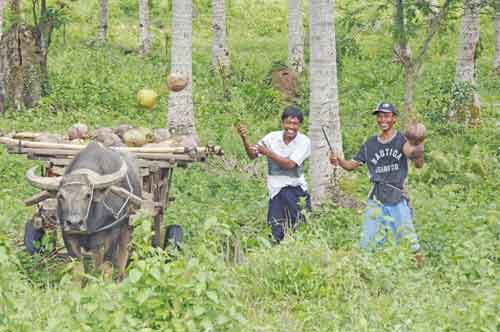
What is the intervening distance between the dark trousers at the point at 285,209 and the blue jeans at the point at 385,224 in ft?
2.99

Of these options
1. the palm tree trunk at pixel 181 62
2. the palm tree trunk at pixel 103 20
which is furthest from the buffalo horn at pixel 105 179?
the palm tree trunk at pixel 103 20

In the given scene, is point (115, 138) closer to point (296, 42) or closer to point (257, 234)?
point (257, 234)

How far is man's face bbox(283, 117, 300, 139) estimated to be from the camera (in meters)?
8.98

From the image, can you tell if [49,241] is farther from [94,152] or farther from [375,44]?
[375,44]

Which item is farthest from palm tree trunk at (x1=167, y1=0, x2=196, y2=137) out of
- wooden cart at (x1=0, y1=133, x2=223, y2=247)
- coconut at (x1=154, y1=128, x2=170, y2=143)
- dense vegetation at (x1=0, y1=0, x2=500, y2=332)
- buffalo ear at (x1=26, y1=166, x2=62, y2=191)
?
buffalo ear at (x1=26, y1=166, x2=62, y2=191)

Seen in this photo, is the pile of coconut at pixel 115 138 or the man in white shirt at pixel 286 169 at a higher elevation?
the pile of coconut at pixel 115 138

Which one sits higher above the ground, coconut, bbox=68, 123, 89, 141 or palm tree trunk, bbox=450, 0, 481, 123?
palm tree trunk, bbox=450, 0, 481, 123

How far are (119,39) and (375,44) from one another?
680cm

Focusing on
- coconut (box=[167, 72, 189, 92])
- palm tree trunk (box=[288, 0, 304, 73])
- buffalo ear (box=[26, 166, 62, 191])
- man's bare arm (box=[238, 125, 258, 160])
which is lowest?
buffalo ear (box=[26, 166, 62, 191])

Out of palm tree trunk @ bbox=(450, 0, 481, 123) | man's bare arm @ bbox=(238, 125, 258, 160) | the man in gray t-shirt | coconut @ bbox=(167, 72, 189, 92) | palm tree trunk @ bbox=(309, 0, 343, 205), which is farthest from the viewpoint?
palm tree trunk @ bbox=(450, 0, 481, 123)

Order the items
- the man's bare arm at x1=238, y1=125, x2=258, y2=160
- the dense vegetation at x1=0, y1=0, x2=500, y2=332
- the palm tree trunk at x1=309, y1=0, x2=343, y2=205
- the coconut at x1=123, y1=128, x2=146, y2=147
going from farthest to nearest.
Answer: the palm tree trunk at x1=309, y1=0, x2=343, y2=205 < the coconut at x1=123, y1=128, x2=146, y2=147 < the man's bare arm at x1=238, y1=125, x2=258, y2=160 < the dense vegetation at x1=0, y1=0, x2=500, y2=332

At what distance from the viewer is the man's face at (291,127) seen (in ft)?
29.5

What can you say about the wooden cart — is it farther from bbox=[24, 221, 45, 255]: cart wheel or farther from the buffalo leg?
bbox=[24, 221, 45, 255]: cart wheel

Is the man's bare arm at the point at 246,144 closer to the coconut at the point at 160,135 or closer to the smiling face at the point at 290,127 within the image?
the smiling face at the point at 290,127
